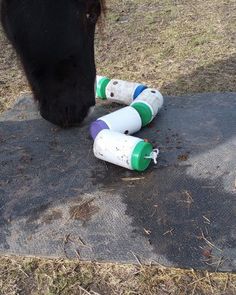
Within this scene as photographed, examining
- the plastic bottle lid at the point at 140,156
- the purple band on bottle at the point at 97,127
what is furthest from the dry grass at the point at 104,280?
the purple band on bottle at the point at 97,127

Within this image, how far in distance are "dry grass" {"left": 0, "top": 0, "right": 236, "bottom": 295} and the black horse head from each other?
0.35 metres

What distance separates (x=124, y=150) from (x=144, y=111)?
517 mm

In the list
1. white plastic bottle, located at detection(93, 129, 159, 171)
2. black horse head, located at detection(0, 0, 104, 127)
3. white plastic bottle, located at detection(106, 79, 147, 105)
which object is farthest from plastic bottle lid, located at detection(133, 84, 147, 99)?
white plastic bottle, located at detection(93, 129, 159, 171)

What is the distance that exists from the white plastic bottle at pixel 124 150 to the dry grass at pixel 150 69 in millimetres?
656

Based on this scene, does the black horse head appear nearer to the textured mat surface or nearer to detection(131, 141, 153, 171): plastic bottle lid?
the textured mat surface

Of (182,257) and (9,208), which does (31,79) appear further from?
(182,257)

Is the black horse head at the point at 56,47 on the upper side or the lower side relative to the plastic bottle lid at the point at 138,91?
upper

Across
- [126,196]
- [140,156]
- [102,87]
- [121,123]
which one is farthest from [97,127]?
[102,87]

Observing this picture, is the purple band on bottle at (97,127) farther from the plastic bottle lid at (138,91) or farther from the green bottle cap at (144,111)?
the plastic bottle lid at (138,91)

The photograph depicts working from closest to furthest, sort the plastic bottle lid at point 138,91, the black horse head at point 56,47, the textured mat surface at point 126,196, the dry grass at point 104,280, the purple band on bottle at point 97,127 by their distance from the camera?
the dry grass at point 104,280 → the textured mat surface at point 126,196 → the black horse head at point 56,47 → the purple band on bottle at point 97,127 → the plastic bottle lid at point 138,91

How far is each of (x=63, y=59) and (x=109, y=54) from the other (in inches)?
82.6

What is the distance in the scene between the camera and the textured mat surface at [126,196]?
6.81 ft

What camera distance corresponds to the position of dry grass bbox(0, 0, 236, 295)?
→ 74.6 inches

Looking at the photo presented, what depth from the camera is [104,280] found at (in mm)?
1929
